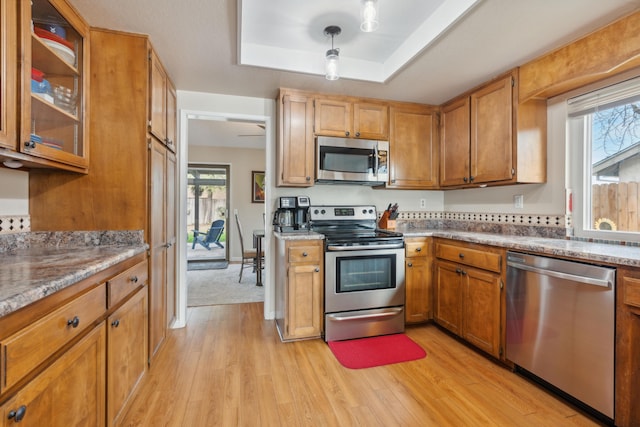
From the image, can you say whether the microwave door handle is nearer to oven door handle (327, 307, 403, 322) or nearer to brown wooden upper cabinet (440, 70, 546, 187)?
brown wooden upper cabinet (440, 70, 546, 187)

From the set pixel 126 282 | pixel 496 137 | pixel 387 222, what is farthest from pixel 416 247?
pixel 126 282

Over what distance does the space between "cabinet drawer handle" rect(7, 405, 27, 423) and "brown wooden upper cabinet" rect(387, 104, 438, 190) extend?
286 cm

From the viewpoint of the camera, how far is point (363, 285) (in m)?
2.55

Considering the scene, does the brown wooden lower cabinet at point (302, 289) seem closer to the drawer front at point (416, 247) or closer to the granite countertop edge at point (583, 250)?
the drawer front at point (416, 247)

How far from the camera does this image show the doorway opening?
19.8 ft

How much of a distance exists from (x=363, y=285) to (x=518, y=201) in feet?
5.08

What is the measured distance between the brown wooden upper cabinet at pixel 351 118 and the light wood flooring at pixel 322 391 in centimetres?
199

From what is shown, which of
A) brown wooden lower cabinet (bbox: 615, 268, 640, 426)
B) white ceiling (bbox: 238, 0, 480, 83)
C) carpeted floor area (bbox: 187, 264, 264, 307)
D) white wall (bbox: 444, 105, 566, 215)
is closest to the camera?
brown wooden lower cabinet (bbox: 615, 268, 640, 426)

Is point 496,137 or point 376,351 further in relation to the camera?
point 496,137

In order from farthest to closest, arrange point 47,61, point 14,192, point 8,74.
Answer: point 14,192, point 47,61, point 8,74

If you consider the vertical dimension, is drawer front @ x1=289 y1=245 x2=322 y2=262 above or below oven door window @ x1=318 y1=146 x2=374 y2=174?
below

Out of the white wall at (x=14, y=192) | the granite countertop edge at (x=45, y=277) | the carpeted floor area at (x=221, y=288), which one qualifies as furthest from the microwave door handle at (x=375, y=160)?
the white wall at (x=14, y=192)

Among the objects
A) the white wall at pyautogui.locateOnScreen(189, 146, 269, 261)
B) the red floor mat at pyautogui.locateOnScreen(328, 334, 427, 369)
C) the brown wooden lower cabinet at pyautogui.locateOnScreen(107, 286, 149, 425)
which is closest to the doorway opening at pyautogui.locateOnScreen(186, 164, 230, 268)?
the white wall at pyautogui.locateOnScreen(189, 146, 269, 261)

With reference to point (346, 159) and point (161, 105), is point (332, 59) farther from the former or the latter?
point (161, 105)
